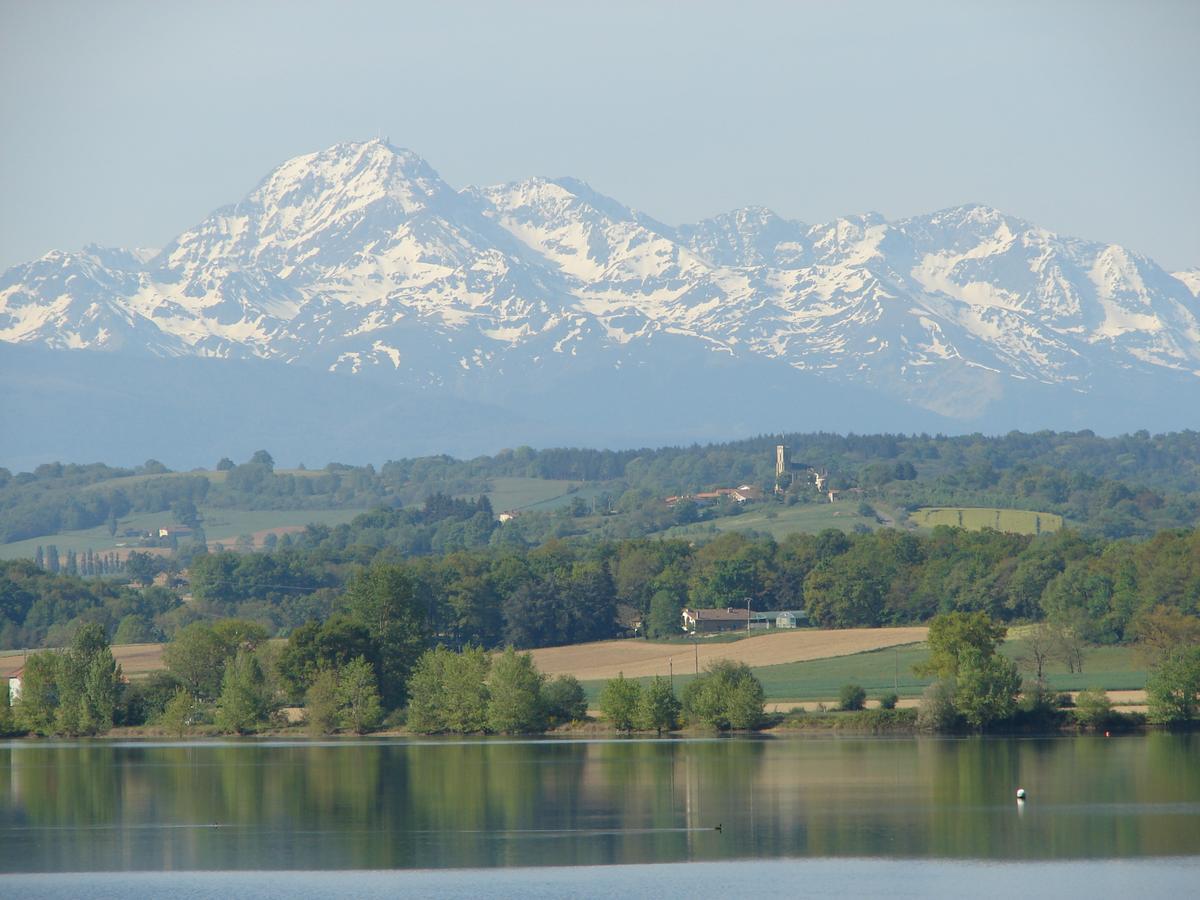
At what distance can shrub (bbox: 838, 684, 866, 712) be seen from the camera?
9344 cm

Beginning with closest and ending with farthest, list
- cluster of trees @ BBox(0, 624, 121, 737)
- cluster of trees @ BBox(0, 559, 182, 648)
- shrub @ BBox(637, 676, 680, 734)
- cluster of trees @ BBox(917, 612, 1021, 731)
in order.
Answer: cluster of trees @ BBox(917, 612, 1021, 731) → shrub @ BBox(637, 676, 680, 734) → cluster of trees @ BBox(0, 624, 121, 737) → cluster of trees @ BBox(0, 559, 182, 648)

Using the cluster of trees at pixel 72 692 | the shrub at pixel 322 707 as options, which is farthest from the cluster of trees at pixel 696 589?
the cluster of trees at pixel 72 692

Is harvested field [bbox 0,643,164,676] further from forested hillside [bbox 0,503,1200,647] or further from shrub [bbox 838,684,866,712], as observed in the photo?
shrub [bbox 838,684,866,712]

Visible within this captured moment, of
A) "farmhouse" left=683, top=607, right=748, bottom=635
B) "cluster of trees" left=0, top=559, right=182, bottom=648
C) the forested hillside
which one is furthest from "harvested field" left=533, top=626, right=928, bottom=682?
"cluster of trees" left=0, top=559, right=182, bottom=648

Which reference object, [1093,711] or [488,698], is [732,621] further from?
[1093,711]

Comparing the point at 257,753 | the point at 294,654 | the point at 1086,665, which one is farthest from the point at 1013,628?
the point at 257,753

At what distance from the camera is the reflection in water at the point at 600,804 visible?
54.2 meters

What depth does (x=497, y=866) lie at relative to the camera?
52000 mm

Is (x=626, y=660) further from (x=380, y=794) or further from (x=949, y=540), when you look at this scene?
(x=380, y=794)

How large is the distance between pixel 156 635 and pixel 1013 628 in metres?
62.0

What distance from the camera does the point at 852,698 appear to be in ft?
307

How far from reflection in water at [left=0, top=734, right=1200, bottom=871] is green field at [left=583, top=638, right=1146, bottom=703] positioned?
14861 mm

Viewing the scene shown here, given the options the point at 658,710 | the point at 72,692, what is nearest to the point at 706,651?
the point at 658,710

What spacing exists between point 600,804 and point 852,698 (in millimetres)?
31858
